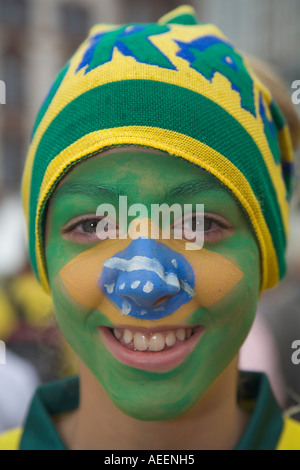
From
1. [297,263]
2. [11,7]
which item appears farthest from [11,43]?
[297,263]

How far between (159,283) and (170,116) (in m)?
0.39

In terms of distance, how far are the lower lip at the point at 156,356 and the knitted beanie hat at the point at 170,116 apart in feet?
1.03

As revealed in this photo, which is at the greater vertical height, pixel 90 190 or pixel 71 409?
pixel 90 190

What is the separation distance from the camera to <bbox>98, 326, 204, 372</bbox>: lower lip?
1.18 m

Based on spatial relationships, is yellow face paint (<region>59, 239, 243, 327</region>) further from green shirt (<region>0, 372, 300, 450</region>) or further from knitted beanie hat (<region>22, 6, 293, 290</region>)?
green shirt (<region>0, 372, 300, 450</region>)

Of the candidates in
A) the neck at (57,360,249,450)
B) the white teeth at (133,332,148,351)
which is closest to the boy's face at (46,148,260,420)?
the white teeth at (133,332,148,351)

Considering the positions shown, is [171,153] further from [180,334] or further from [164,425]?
[164,425]

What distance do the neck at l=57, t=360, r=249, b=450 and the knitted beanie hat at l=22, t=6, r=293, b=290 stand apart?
328 mm

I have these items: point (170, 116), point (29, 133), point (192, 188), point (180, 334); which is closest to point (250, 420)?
point (180, 334)

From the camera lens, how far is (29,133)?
3.53 m

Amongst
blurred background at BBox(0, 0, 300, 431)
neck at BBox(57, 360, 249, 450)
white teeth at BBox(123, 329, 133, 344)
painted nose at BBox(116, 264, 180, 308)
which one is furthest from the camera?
blurred background at BBox(0, 0, 300, 431)

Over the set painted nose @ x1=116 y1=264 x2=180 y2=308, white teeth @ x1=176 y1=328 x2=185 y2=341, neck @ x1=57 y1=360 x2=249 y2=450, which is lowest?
neck @ x1=57 y1=360 x2=249 y2=450

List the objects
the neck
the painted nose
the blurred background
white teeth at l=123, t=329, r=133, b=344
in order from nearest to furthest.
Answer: the painted nose, white teeth at l=123, t=329, r=133, b=344, the neck, the blurred background

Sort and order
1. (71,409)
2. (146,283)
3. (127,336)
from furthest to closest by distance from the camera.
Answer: (71,409) → (127,336) → (146,283)
